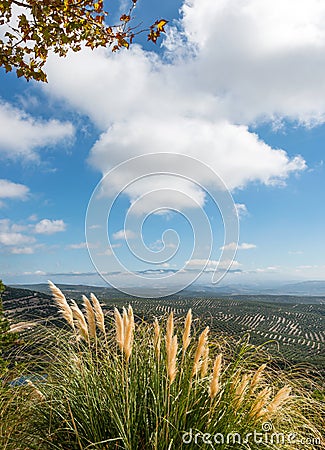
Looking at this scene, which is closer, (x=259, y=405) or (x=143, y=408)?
(x=259, y=405)

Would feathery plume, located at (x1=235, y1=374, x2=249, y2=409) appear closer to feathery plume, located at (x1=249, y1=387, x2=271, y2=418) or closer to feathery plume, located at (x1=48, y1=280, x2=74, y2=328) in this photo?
feathery plume, located at (x1=249, y1=387, x2=271, y2=418)

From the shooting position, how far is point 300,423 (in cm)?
337

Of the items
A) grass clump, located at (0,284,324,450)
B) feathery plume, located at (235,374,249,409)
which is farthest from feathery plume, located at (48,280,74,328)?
feathery plume, located at (235,374,249,409)

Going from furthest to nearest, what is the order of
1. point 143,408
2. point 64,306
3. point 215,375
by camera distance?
point 64,306 → point 143,408 → point 215,375

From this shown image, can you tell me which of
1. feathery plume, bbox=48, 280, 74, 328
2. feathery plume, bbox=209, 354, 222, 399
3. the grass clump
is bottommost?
the grass clump

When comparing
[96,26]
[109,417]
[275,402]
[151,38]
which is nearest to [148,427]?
[109,417]

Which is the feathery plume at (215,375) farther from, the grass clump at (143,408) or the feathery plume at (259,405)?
the feathery plume at (259,405)

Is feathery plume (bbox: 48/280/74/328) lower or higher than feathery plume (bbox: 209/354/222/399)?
higher

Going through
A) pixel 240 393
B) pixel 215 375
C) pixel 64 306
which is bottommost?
pixel 240 393

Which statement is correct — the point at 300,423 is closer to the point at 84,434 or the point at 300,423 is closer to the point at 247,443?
the point at 247,443

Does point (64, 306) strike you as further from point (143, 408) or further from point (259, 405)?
point (259, 405)

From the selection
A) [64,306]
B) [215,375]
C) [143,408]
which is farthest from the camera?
[64,306]

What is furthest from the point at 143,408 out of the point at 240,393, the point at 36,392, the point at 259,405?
the point at 36,392

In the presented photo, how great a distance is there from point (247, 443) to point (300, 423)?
40.8 inches
